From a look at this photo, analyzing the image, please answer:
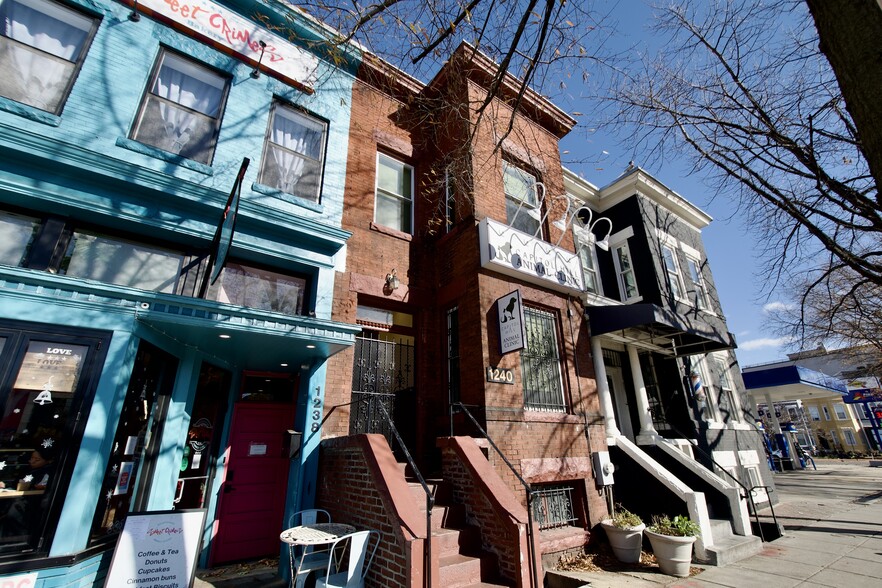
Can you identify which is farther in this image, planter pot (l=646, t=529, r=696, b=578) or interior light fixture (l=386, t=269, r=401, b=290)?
interior light fixture (l=386, t=269, r=401, b=290)

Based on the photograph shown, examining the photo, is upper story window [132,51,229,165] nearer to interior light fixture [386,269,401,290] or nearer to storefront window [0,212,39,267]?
storefront window [0,212,39,267]

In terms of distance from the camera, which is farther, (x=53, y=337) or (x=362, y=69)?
(x=362, y=69)

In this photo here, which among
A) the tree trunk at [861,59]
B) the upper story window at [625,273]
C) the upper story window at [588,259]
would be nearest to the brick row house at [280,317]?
the upper story window at [588,259]

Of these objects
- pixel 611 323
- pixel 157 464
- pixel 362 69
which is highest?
pixel 362 69

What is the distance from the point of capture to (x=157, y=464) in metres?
5.47

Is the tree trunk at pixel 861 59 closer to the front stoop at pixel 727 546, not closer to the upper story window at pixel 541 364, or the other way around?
the upper story window at pixel 541 364

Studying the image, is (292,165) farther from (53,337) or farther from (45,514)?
(45,514)

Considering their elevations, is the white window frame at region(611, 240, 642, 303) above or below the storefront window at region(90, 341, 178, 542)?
above

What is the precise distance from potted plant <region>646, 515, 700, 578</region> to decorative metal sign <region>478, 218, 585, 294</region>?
485cm

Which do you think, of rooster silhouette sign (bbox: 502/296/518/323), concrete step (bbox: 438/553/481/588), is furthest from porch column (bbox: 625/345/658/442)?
concrete step (bbox: 438/553/481/588)

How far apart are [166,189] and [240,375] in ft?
10.8

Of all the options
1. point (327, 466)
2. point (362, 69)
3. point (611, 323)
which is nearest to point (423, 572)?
point (327, 466)

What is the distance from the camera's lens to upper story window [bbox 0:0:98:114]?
559 centimetres

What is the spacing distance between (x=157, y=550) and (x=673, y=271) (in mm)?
14479
